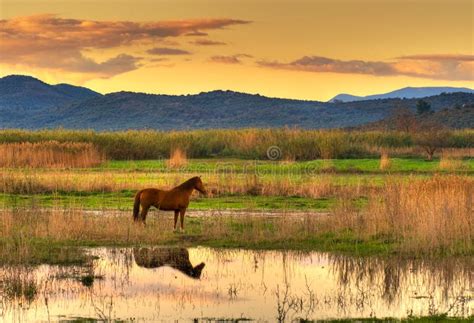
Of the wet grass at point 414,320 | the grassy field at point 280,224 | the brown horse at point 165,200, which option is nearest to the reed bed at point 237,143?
the grassy field at point 280,224

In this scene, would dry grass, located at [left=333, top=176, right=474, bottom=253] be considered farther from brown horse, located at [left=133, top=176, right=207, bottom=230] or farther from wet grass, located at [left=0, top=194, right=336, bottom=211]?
wet grass, located at [left=0, top=194, right=336, bottom=211]

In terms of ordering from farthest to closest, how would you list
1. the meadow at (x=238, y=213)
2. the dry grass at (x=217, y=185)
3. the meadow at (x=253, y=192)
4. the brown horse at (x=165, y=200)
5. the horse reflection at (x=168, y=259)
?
the dry grass at (x=217, y=185)
the brown horse at (x=165, y=200)
the meadow at (x=253, y=192)
the meadow at (x=238, y=213)
the horse reflection at (x=168, y=259)

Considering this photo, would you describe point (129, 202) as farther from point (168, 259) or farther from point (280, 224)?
point (168, 259)

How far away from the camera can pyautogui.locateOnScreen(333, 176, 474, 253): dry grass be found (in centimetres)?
1886

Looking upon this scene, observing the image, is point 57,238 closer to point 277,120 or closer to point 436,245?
point 436,245

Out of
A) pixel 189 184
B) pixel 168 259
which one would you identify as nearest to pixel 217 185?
pixel 189 184

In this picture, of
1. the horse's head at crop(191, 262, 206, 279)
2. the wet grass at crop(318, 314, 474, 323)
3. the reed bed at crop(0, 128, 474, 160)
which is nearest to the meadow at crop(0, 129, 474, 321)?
the wet grass at crop(318, 314, 474, 323)

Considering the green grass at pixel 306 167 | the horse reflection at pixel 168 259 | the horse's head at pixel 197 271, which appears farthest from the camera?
the green grass at pixel 306 167

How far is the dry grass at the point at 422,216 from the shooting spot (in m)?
18.9

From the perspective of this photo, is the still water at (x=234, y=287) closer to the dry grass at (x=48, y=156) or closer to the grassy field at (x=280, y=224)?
the grassy field at (x=280, y=224)

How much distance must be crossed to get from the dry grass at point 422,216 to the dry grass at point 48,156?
80.8 ft

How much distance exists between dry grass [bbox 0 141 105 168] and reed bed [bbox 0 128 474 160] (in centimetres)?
490

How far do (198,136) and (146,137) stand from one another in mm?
4173

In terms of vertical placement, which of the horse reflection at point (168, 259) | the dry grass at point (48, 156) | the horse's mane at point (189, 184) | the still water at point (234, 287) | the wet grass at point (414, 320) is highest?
the dry grass at point (48, 156)
